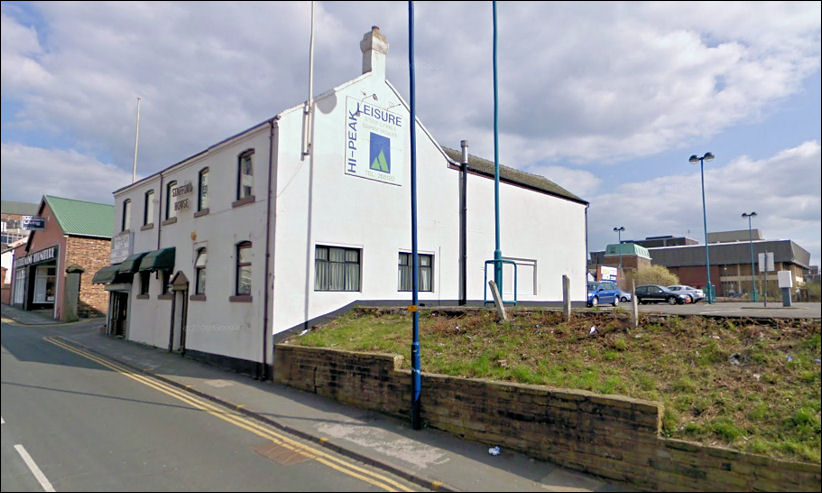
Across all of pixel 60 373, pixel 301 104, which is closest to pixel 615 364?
pixel 301 104

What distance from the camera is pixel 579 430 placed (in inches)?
275

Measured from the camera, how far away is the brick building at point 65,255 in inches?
1276

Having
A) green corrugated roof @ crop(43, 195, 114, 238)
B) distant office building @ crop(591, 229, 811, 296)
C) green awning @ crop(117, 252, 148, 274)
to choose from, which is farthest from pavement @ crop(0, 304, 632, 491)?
distant office building @ crop(591, 229, 811, 296)

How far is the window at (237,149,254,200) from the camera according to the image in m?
16.0

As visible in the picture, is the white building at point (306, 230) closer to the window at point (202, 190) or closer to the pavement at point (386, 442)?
the window at point (202, 190)

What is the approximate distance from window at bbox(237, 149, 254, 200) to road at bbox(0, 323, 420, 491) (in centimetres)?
671

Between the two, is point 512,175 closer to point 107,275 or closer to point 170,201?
point 170,201

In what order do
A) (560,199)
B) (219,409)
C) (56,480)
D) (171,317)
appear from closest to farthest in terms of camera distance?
1. (56,480)
2. (219,409)
3. (171,317)
4. (560,199)

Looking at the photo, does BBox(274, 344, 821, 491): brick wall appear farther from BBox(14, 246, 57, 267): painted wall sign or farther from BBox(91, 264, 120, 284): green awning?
BBox(14, 246, 57, 267): painted wall sign

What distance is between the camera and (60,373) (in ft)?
46.0

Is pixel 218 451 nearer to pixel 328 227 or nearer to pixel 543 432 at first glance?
pixel 543 432

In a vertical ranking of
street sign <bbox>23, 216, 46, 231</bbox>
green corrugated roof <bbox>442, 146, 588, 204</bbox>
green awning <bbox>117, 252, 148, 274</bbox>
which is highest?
green corrugated roof <bbox>442, 146, 588, 204</bbox>

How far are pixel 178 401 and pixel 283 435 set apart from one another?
3.97 meters

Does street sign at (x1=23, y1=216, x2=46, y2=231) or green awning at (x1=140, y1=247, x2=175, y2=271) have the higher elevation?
street sign at (x1=23, y1=216, x2=46, y2=231)
